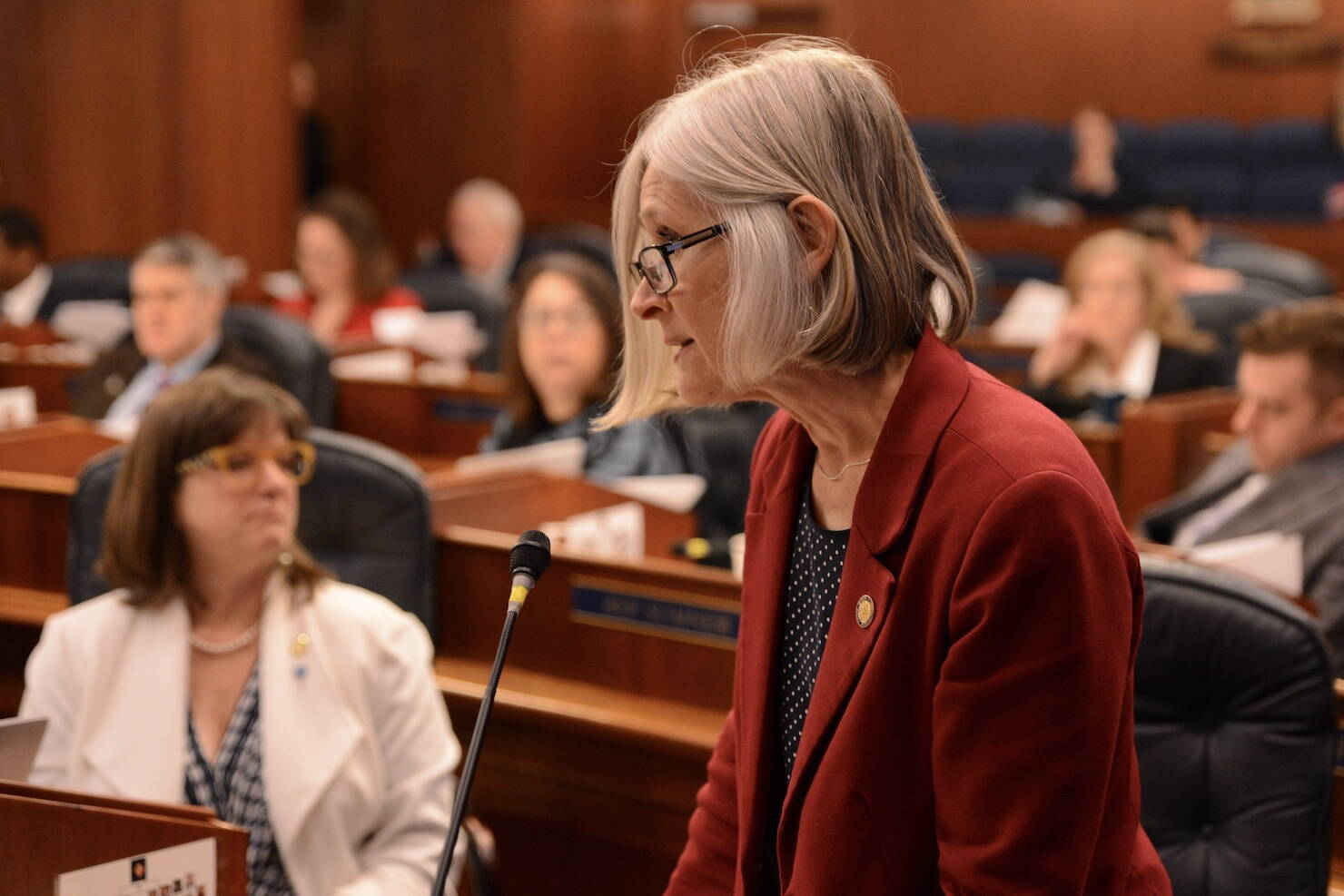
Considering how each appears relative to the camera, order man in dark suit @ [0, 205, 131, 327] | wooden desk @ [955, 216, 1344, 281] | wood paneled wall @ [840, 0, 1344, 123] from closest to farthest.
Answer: man in dark suit @ [0, 205, 131, 327] → wooden desk @ [955, 216, 1344, 281] → wood paneled wall @ [840, 0, 1344, 123]

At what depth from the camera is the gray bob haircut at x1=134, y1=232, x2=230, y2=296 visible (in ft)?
15.9

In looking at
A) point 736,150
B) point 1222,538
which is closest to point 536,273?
point 1222,538

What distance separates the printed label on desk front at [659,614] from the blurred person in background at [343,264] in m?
3.98

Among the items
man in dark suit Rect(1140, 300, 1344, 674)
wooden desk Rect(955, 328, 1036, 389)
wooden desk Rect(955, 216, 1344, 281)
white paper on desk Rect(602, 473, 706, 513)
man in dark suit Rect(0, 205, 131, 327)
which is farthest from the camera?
wooden desk Rect(955, 216, 1344, 281)

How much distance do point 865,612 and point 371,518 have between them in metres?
1.94

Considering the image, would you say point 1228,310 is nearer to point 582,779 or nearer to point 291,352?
point 291,352

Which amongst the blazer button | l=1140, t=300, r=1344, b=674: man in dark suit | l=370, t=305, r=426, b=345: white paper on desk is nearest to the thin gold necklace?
the blazer button

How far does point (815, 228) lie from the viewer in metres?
1.19

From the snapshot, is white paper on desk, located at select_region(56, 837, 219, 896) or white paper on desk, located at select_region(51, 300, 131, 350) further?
white paper on desk, located at select_region(51, 300, 131, 350)

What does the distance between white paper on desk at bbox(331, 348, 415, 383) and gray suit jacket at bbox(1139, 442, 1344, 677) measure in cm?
267

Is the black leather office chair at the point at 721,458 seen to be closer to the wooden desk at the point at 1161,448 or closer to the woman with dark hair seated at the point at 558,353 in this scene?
the woman with dark hair seated at the point at 558,353

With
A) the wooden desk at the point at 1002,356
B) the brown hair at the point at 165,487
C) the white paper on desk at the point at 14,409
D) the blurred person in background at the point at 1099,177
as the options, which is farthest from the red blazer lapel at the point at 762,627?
the blurred person in background at the point at 1099,177

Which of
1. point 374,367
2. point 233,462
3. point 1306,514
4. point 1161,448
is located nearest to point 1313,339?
point 1306,514

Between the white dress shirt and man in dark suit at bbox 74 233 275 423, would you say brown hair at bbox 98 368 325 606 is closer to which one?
man in dark suit at bbox 74 233 275 423
